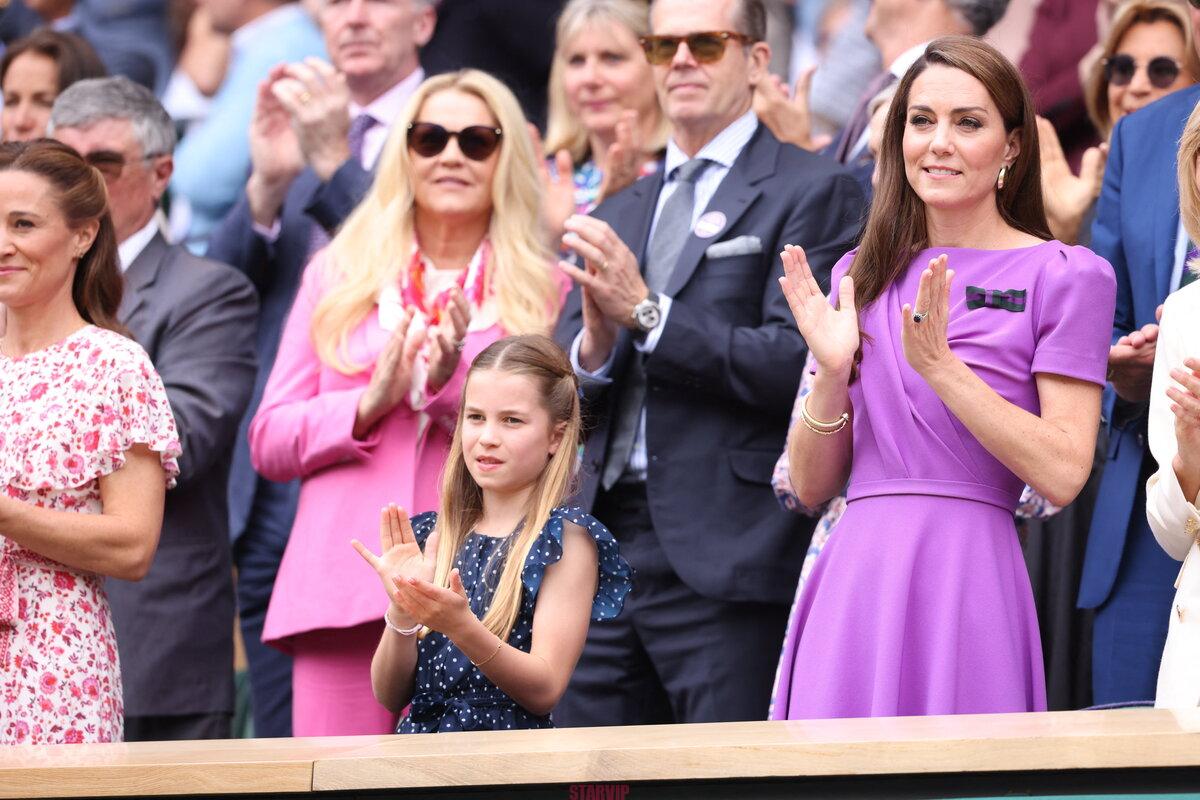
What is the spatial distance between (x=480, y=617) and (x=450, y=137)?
5.77ft

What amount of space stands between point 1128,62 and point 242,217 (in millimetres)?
2865

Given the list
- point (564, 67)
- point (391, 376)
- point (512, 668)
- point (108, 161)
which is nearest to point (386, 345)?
point (391, 376)

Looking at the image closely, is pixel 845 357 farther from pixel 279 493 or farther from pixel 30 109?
pixel 30 109

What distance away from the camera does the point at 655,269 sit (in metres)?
4.60

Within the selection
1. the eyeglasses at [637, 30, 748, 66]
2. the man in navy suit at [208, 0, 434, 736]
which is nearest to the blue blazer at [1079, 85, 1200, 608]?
the eyeglasses at [637, 30, 748, 66]

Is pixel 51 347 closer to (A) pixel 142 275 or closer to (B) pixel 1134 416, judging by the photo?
(A) pixel 142 275

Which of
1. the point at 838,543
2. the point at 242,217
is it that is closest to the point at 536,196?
the point at 242,217

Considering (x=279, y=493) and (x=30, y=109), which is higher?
(x=30, y=109)

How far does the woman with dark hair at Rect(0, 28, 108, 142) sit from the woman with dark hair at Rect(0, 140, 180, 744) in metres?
2.19

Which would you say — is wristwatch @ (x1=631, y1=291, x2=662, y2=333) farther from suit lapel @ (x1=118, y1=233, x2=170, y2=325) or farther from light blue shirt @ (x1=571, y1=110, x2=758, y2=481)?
suit lapel @ (x1=118, y1=233, x2=170, y2=325)

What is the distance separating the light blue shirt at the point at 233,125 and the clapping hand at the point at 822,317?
3696mm

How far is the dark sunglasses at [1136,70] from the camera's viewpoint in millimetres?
4875

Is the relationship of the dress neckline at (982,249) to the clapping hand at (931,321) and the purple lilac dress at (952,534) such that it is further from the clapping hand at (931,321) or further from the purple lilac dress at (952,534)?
the clapping hand at (931,321)

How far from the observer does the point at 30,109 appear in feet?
20.0
